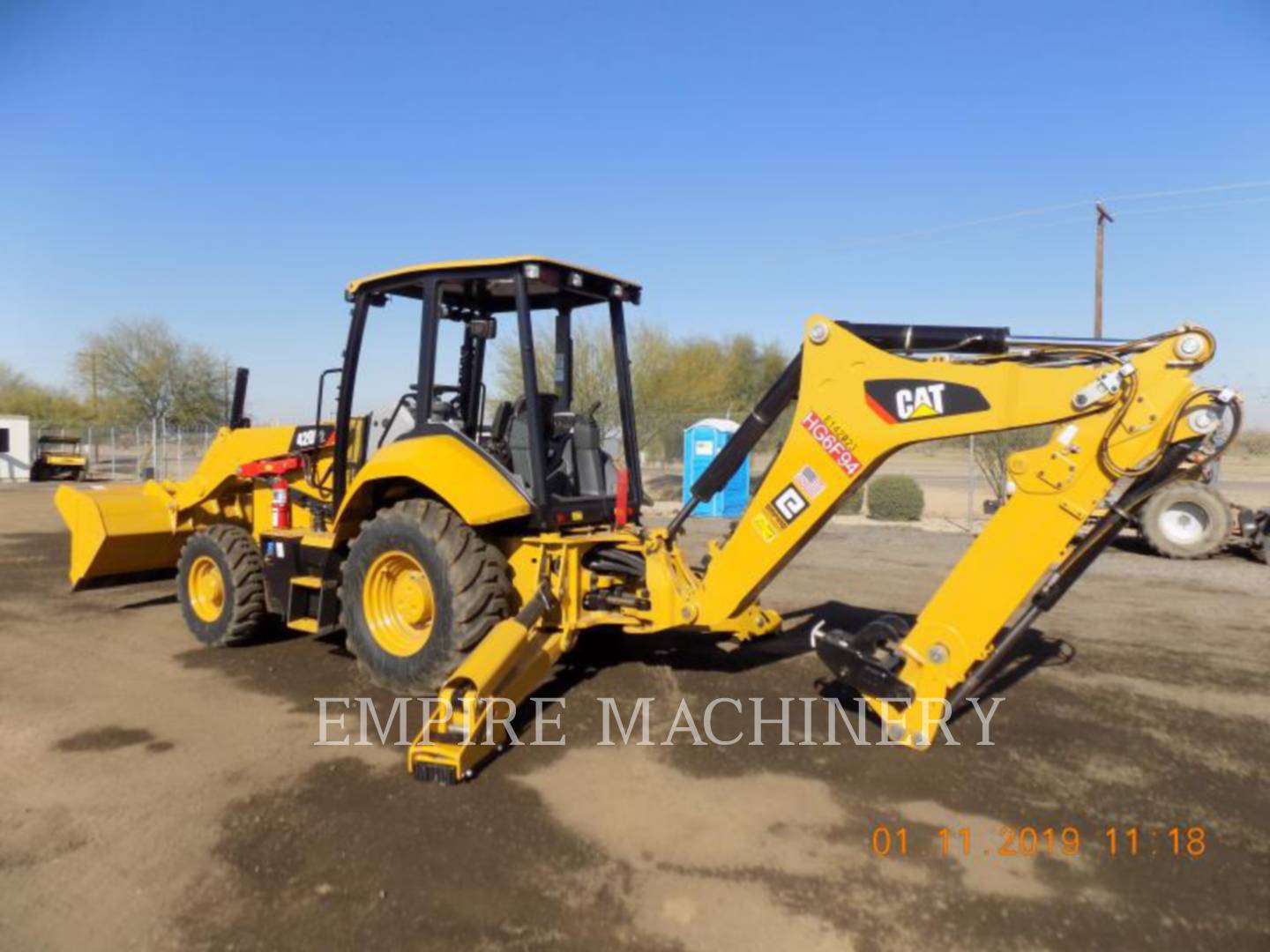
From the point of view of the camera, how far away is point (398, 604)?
557 centimetres

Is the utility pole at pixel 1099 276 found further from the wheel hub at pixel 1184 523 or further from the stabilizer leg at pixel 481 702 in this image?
the stabilizer leg at pixel 481 702

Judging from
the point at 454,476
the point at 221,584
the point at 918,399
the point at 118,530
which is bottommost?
the point at 221,584

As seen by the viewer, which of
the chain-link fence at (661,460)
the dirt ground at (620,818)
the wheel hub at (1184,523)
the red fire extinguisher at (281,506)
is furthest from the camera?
the chain-link fence at (661,460)

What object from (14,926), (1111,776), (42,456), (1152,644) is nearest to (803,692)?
(1111,776)

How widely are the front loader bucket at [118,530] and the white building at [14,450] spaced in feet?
75.2

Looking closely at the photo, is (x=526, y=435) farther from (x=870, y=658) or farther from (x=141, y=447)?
(x=141, y=447)

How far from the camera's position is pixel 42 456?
86.6ft

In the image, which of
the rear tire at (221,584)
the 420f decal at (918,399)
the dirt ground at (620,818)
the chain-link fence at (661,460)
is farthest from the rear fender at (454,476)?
the chain-link fence at (661,460)

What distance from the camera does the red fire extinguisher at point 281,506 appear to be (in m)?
6.71

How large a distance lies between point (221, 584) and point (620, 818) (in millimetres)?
4363

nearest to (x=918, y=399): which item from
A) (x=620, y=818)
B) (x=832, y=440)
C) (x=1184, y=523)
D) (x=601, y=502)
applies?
(x=832, y=440)

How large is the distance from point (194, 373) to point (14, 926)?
39.5 meters

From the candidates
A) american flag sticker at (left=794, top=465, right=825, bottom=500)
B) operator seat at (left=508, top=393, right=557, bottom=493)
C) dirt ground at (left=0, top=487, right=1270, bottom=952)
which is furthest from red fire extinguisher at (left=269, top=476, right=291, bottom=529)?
american flag sticker at (left=794, top=465, right=825, bottom=500)

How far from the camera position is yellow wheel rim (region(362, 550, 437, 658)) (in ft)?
17.7
